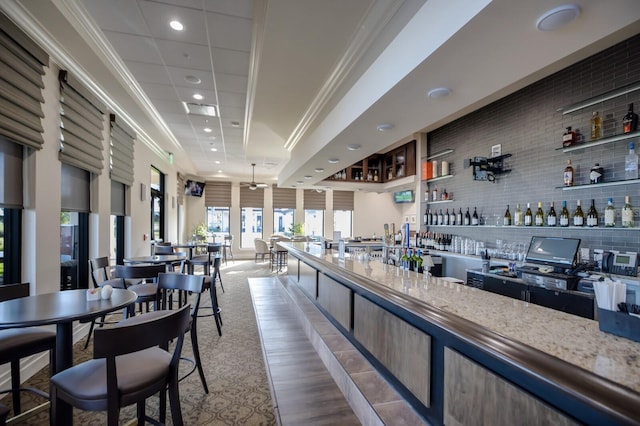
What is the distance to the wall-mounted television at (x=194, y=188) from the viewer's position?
1054 centimetres

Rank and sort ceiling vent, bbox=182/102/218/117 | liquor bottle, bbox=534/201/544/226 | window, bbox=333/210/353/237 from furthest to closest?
window, bbox=333/210/353/237, ceiling vent, bbox=182/102/218/117, liquor bottle, bbox=534/201/544/226

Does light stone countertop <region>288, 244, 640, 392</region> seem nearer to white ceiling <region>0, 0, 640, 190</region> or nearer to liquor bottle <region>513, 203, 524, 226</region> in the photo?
white ceiling <region>0, 0, 640, 190</region>

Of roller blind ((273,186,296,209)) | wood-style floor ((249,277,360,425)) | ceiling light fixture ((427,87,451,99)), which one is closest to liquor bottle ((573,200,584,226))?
ceiling light fixture ((427,87,451,99))

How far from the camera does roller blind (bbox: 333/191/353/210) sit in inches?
474

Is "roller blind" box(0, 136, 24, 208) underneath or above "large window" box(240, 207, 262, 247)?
above

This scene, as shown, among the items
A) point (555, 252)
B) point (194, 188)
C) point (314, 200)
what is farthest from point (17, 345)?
point (314, 200)

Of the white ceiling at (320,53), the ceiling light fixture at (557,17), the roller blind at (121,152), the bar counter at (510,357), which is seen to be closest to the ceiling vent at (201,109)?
the white ceiling at (320,53)

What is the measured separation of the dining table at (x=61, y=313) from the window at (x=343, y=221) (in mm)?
10061

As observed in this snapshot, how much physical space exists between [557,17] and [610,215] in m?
2.67

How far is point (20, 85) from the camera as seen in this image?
2680mm

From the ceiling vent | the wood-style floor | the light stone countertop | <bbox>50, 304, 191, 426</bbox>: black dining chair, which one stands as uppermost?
the ceiling vent

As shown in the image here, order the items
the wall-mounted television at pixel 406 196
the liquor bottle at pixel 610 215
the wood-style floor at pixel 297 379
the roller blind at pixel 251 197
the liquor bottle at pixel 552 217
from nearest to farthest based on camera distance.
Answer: the wood-style floor at pixel 297 379 → the liquor bottle at pixel 610 215 → the liquor bottle at pixel 552 217 → the wall-mounted television at pixel 406 196 → the roller blind at pixel 251 197

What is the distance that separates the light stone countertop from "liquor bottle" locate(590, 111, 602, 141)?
112 inches

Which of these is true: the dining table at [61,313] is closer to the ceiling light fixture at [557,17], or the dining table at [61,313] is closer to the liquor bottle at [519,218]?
the ceiling light fixture at [557,17]
